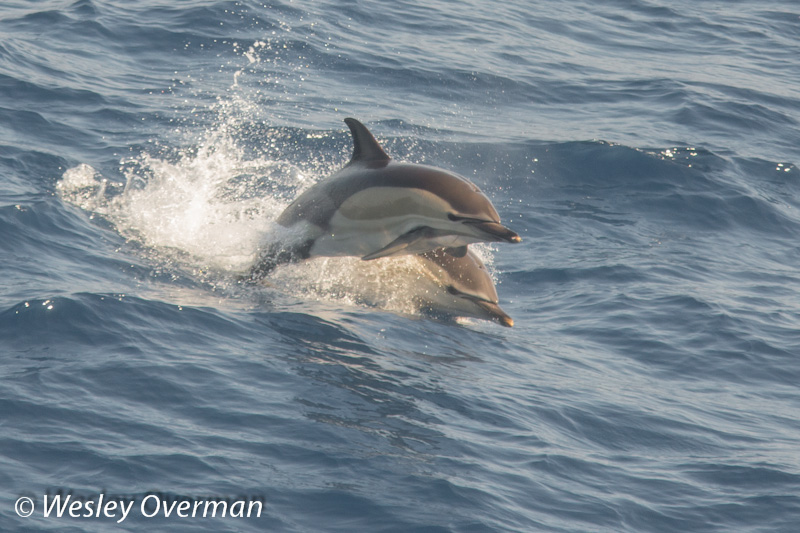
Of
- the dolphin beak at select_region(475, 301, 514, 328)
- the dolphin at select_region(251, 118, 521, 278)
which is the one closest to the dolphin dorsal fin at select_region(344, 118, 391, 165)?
the dolphin at select_region(251, 118, 521, 278)

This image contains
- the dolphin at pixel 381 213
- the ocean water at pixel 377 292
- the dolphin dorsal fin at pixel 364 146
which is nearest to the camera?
the ocean water at pixel 377 292

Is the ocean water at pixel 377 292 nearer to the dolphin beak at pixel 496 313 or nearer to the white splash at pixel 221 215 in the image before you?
the white splash at pixel 221 215

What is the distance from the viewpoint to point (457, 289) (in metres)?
9.40

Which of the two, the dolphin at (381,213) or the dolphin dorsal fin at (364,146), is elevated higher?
the dolphin dorsal fin at (364,146)

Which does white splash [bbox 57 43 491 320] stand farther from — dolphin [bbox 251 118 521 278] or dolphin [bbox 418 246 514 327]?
dolphin [bbox 251 118 521 278]

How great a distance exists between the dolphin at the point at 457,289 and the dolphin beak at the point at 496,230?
119 centimetres

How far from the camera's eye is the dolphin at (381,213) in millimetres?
8227

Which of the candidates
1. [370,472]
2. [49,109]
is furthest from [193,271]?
[49,109]

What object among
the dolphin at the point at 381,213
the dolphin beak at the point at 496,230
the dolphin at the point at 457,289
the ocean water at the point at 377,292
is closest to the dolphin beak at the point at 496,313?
the dolphin at the point at 457,289

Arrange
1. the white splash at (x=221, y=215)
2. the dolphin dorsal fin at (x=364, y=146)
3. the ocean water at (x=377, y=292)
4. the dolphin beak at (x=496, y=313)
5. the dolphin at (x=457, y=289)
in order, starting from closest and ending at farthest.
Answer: the ocean water at (x=377, y=292) → the dolphin dorsal fin at (x=364, y=146) → the dolphin beak at (x=496, y=313) → the dolphin at (x=457, y=289) → the white splash at (x=221, y=215)

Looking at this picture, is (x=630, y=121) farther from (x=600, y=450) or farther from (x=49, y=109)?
(x=600, y=450)

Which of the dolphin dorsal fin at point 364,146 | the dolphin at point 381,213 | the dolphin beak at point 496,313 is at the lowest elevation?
the dolphin beak at point 496,313

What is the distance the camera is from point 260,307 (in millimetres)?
8891

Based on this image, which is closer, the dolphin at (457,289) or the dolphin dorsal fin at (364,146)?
the dolphin dorsal fin at (364,146)
